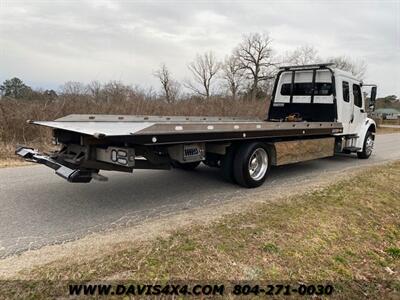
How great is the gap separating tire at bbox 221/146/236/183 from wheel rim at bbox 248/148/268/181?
391 millimetres

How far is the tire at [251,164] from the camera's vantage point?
20.7ft

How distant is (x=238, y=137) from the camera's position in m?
5.94

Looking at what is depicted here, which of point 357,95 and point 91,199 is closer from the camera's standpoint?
point 91,199

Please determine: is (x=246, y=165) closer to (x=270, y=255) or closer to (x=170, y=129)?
(x=170, y=129)

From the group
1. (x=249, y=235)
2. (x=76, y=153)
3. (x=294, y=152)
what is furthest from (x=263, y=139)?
(x=76, y=153)

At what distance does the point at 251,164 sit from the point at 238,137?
2.94 feet

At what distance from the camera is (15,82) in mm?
14750

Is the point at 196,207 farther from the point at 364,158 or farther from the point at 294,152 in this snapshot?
the point at 364,158

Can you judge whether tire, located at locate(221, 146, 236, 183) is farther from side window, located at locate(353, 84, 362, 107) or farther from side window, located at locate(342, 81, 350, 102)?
side window, located at locate(353, 84, 362, 107)

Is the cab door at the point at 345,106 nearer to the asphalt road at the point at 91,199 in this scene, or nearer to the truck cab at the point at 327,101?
the truck cab at the point at 327,101

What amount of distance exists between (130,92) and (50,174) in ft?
34.7

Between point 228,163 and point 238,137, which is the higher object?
point 238,137

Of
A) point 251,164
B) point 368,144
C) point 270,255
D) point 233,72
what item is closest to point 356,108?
point 368,144

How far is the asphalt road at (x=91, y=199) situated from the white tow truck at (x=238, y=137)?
0.47 meters
